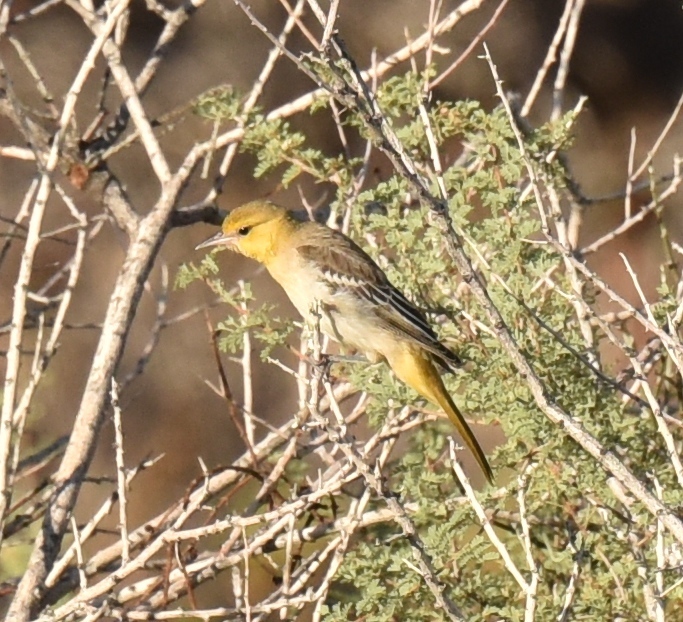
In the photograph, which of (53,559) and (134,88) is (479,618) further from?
(134,88)

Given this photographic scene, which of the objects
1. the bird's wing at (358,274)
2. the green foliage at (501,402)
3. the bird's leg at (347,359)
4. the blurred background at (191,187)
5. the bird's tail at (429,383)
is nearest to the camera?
the green foliage at (501,402)

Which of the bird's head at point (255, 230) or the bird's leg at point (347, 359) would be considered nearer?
the bird's leg at point (347, 359)

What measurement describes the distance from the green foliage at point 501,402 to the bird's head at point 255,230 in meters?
0.78

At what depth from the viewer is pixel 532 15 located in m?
12.0

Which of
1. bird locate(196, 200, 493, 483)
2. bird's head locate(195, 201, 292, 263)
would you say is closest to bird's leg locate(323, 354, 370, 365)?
bird locate(196, 200, 493, 483)

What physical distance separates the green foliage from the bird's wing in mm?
271

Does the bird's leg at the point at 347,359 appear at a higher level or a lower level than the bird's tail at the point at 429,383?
higher

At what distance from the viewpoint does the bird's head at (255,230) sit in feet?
16.0

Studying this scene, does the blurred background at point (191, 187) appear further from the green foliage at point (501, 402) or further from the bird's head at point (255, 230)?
the green foliage at point (501, 402)

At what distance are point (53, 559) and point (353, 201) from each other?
4.75 ft

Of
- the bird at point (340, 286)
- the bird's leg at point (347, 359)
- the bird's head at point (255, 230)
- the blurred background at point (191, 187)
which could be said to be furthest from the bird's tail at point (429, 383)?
the blurred background at point (191, 187)

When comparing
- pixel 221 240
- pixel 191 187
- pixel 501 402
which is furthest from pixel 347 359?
pixel 191 187

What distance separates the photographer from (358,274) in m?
4.70

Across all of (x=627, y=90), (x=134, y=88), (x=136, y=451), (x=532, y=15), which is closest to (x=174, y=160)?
(x=136, y=451)
